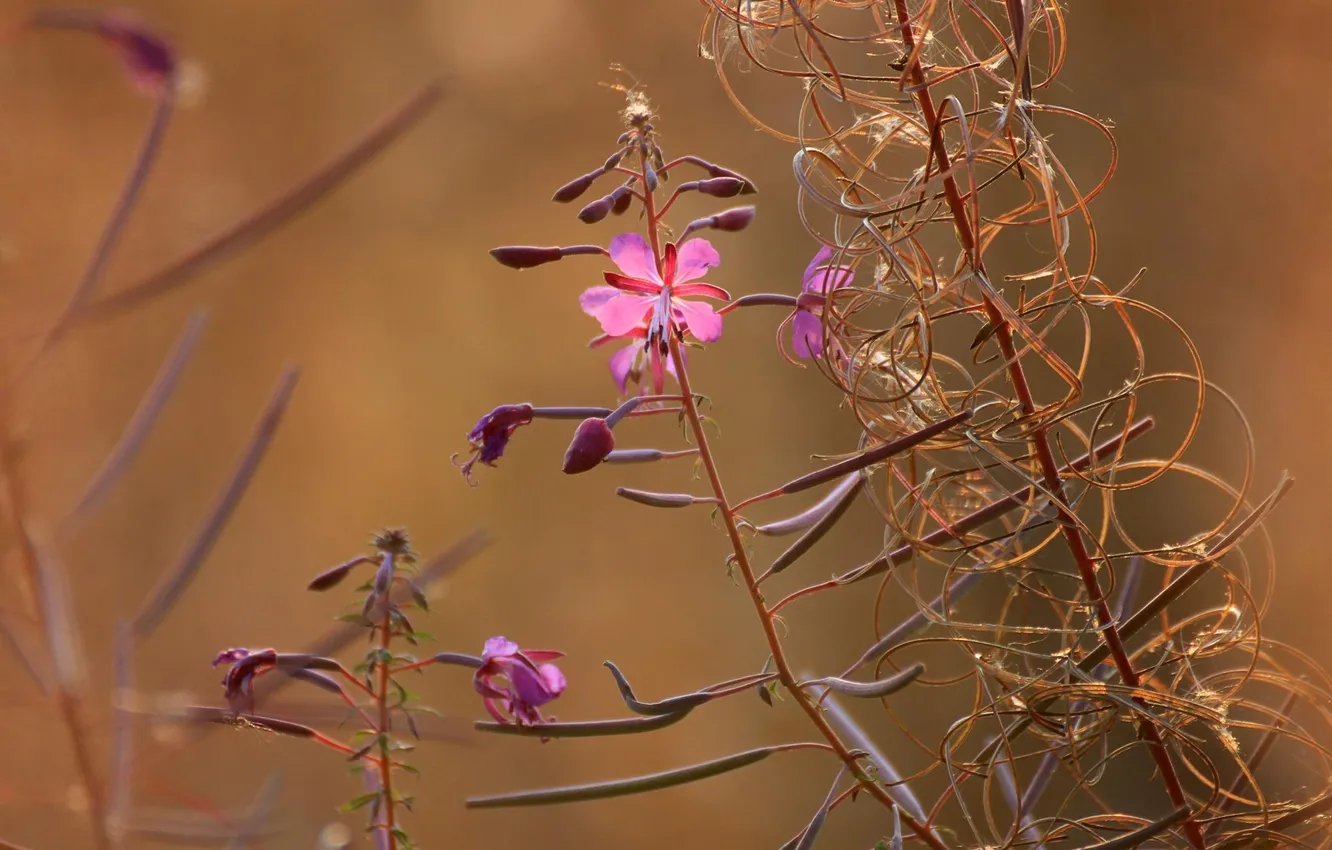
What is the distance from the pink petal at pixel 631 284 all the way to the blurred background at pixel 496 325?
2.95 ft

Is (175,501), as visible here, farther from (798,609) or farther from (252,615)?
(798,609)

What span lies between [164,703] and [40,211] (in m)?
1.13

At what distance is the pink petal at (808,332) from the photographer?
49cm

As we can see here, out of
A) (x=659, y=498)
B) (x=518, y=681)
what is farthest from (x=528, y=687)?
(x=659, y=498)

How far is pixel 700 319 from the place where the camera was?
48 cm

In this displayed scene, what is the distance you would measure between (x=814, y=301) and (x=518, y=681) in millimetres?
226

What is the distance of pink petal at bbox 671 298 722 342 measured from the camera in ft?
1.57

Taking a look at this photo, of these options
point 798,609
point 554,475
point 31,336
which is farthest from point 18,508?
point 798,609

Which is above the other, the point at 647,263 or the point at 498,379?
the point at 498,379

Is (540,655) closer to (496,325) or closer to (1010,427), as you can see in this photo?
(1010,427)

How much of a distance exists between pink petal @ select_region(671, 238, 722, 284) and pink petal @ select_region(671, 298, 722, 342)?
0.02m

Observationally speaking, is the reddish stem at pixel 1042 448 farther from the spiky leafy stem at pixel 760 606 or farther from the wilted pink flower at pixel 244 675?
the wilted pink flower at pixel 244 675

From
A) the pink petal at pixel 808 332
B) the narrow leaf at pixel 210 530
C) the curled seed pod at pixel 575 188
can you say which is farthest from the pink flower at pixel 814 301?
the narrow leaf at pixel 210 530

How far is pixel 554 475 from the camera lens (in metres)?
1.56
